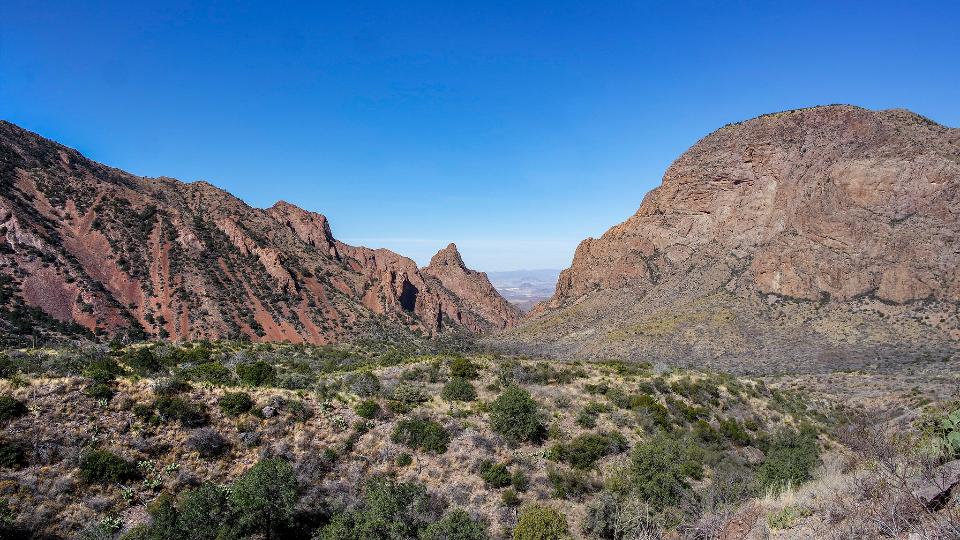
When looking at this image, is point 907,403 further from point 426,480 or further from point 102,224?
point 102,224

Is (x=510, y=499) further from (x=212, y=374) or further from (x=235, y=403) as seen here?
(x=212, y=374)

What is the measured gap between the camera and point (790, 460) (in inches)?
803

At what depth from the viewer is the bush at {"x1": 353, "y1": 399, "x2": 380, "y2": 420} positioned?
2180 centimetres

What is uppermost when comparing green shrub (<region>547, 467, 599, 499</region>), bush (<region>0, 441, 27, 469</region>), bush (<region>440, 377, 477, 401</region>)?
bush (<region>0, 441, 27, 469</region>)

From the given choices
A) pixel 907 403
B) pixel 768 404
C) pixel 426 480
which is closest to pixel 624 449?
pixel 426 480

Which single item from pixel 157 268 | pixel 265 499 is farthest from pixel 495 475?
pixel 157 268

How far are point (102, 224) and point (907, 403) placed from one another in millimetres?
94211

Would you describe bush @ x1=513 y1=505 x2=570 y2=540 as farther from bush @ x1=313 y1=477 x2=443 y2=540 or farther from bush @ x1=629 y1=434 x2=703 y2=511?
bush @ x1=629 y1=434 x2=703 y2=511

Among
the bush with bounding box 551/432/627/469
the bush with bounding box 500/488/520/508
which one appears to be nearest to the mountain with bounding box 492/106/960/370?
the bush with bounding box 551/432/627/469

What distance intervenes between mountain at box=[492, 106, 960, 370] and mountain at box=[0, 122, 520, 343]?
33.1m

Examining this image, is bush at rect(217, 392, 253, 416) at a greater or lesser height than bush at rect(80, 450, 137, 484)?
greater

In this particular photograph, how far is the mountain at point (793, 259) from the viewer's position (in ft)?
185

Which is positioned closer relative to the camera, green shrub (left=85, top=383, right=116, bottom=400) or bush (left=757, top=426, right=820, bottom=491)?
green shrub (left=85, top=383, right=116, bottom=400)

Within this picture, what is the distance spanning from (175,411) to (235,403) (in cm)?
211
